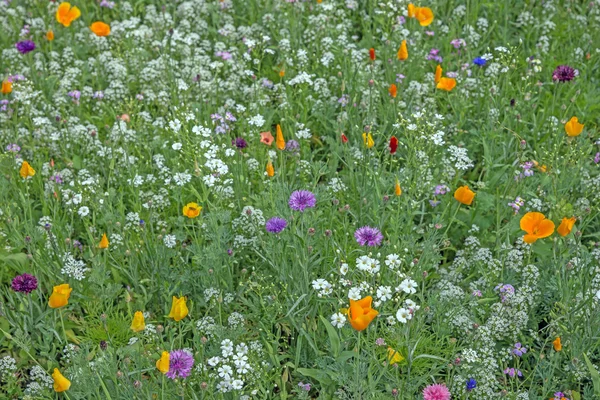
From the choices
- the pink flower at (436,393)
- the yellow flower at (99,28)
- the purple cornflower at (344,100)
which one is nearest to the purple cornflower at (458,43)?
the purple cornflower at (344,100)

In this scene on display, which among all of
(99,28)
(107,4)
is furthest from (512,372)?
(107,4)

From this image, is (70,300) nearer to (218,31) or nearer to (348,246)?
(348,246)

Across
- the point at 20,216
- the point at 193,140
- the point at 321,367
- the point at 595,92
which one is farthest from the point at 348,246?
the point at 595,92

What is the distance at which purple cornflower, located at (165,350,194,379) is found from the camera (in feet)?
10.2

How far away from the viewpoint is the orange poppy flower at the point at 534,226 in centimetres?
341

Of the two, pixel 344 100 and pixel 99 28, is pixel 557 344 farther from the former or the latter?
pixel 99 28

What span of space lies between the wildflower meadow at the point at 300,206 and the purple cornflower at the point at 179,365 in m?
0.01

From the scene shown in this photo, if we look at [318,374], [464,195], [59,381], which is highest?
[464,195]

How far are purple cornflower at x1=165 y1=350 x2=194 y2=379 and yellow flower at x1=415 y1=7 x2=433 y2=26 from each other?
9.69ft

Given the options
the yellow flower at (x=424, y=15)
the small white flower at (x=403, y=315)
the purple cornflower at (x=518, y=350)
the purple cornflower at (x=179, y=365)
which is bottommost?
the purple cornflower at (x=518, y=350)

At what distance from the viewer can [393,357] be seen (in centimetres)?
310

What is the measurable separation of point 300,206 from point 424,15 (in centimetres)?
223

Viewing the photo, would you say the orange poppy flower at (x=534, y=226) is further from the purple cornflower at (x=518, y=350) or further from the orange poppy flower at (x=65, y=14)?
the orange poppy flower at (x=65, y=14)

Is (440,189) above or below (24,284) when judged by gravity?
above
